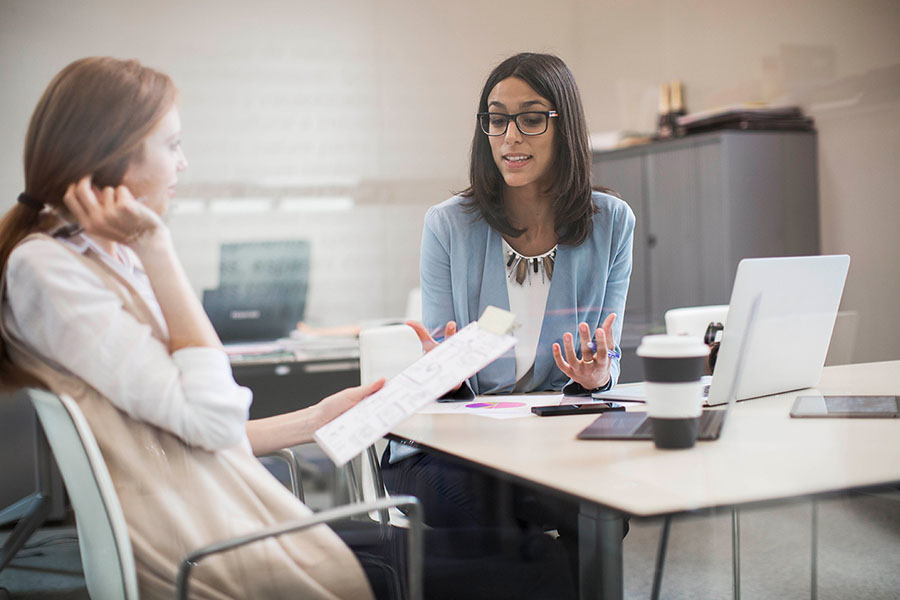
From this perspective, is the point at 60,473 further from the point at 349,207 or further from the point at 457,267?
the point at 349,207

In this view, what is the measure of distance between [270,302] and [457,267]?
33.2 inches

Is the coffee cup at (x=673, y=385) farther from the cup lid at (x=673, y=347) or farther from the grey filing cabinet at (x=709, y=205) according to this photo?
the grey filing cabinet at (x=709, y=205)

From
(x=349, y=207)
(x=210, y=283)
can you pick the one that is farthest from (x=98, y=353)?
(x=349, y=207)

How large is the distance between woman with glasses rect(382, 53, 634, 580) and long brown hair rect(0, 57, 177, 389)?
85cm

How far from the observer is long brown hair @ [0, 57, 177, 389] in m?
1.14

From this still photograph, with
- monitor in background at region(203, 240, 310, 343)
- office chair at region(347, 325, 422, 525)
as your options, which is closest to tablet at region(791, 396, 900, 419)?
office chair at region(347, 325, 422, 525)

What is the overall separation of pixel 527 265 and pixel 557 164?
24cm

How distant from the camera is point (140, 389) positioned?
1106 mm

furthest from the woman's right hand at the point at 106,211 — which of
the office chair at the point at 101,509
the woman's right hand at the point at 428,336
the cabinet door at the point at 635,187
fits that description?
the cabinet door at the point at 635,187

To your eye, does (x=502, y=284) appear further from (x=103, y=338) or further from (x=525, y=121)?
(x=103, y=338)

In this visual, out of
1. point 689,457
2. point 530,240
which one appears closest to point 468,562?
point 689,457

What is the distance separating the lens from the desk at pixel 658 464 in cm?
106

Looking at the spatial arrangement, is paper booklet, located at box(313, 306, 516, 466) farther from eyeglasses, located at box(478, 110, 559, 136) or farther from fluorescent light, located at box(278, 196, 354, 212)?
fluorescent light, located at box(278, 196, 354, 212)

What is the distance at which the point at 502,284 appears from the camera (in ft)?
6.38
